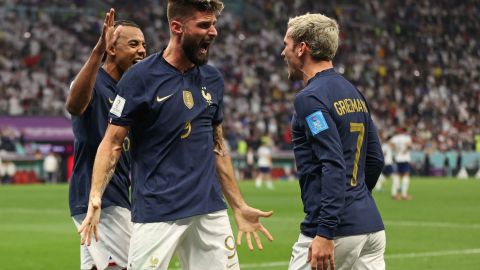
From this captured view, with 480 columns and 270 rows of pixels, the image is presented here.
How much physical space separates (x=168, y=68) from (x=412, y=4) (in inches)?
2304

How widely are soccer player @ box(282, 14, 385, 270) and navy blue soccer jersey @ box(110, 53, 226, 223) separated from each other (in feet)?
2.13

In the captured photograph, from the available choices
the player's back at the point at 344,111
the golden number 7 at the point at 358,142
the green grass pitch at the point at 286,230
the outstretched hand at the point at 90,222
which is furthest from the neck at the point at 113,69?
the green grass pitch at the point at 286,230

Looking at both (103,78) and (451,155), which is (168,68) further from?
(451,155)

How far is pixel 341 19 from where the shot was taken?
201ft

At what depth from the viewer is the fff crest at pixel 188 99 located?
22.1 ft

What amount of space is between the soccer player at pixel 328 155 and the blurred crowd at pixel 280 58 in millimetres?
37705

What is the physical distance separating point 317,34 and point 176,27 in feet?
3.08

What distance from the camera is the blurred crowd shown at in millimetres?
47406

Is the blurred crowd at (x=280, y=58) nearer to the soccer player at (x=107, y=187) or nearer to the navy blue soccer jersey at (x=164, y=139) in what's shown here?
the soccer player at (x=107, y=187)

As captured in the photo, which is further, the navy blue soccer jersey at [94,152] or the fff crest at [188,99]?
the navy blue soccer jersey at [94,152]

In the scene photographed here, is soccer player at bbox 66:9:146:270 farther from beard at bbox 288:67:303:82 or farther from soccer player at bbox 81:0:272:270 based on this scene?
beard at bbox 288:67:303:82

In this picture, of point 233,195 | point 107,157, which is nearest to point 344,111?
point 233,195

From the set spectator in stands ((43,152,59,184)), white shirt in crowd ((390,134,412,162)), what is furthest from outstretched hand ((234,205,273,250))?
spectator in stands ((43,152,59,184))

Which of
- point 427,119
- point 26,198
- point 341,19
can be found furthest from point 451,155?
point 26,198
